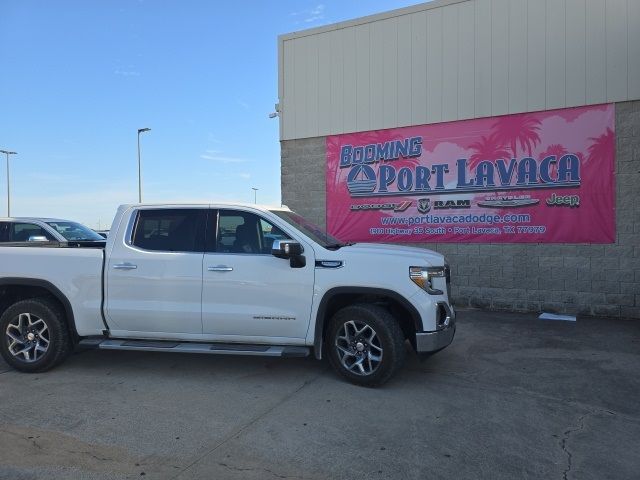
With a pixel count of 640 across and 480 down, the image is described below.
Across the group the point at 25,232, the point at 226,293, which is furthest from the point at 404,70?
the point at 25,232

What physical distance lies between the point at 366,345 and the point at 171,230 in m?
2.48

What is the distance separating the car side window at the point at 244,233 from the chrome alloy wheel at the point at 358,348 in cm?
117

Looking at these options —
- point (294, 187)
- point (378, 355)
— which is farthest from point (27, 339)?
point (294, 187)

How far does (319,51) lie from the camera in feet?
36.0

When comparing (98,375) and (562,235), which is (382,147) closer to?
(562,235)

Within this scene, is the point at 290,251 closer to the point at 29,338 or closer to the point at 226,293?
the point at 226,293

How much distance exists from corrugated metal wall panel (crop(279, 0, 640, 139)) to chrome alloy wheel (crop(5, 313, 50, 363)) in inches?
276

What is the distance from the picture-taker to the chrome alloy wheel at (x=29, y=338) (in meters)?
5.62

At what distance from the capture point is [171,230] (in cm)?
567

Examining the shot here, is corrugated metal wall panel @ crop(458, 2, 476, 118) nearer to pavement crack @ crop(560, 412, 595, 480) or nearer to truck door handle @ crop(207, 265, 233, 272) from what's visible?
truck door handle @ crop(207, 265, 233, 272)

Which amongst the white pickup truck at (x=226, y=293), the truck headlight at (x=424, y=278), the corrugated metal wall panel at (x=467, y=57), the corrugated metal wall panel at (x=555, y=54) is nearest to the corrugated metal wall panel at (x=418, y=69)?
the corrugated metal wall panel at (x=467, y=57)

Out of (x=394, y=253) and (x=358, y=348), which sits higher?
(x=394, y=253)

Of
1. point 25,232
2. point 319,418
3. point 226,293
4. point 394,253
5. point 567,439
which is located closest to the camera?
point 567,439

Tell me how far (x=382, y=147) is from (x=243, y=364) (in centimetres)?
594
